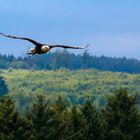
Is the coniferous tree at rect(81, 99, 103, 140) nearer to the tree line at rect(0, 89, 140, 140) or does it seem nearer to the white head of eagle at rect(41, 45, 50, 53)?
the tree line at rect(0, 89, 140, 140)

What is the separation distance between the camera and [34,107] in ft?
315

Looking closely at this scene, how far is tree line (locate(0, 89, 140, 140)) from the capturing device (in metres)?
88.2

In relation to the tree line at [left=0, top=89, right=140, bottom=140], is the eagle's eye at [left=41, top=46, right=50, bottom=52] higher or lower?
higher

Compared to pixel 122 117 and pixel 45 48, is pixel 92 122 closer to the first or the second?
pixel 122 117

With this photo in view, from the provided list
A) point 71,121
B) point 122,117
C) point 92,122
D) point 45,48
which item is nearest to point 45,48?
point 45,48

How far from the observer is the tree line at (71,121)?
88250mm

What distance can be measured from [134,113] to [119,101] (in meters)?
3.43

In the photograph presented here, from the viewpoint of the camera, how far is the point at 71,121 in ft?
336

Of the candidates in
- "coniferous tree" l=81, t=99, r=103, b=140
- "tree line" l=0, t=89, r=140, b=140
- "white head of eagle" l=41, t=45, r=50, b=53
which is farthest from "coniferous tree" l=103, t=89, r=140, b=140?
"white head of eagle" l=41, t=45, r=50, b=53

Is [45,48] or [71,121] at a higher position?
[45,48]

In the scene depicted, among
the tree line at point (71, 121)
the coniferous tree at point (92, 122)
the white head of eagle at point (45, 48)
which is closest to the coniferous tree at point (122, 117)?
the tree line at point (71, 121)

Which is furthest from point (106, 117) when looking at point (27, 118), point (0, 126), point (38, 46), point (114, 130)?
point (38, 46)

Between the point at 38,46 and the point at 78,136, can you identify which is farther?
the point at 78,136

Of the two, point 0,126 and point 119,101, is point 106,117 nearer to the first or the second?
point 119,101
